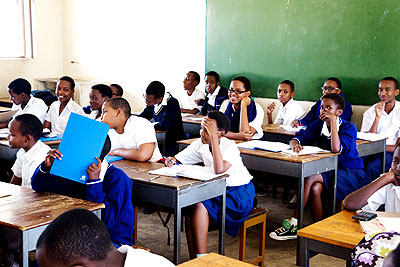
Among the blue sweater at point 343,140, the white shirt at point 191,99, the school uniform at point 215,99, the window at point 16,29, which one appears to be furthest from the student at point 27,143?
the window at point 16,29

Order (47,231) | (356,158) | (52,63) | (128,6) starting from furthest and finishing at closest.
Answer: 1. (52,63)
2. (128,6)
3. (356,158)
4. (47,231)

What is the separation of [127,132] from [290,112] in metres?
2.64

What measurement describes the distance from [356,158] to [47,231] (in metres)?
3.40

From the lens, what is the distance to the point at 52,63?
363 inches

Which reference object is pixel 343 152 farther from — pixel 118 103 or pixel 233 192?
pixel 118 103

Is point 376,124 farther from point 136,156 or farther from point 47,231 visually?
point 47,231

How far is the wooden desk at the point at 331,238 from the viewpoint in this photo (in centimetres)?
221

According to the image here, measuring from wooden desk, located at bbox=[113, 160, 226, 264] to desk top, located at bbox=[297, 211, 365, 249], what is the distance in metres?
0.88

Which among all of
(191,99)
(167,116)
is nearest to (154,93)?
(167,116)

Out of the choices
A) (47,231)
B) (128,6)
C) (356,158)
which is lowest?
(356,158)

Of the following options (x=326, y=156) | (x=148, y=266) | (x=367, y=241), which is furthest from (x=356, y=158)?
(x=148, y=266)

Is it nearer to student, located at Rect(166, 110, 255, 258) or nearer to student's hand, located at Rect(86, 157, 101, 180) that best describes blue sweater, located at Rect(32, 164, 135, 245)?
student's hand, located at Rect(86, 157, 101, 180)

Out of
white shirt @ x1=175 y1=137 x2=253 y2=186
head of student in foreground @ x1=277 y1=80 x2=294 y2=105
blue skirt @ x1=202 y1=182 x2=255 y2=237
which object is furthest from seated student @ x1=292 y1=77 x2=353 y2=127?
blue skirt @ x1=202 y1=182 x2=255 y2=237

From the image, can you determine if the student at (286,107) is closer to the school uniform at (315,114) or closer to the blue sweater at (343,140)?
the school uniform at (315,114)
